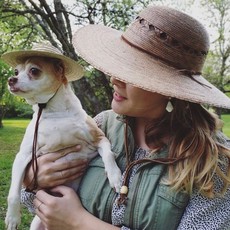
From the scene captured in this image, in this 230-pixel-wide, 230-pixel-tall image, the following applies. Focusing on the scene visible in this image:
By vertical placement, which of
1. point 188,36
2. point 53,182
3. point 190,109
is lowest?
point 53,182

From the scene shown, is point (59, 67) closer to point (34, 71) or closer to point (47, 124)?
point (34, 71)

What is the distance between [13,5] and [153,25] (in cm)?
805

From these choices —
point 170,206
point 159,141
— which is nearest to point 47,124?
point 159,141

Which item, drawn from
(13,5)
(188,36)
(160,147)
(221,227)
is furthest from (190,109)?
(13,5)

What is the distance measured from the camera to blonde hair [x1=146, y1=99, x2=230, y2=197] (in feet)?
6.70

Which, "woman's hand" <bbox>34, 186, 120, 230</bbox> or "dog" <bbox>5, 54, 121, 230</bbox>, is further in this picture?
"dog" <bbox>5, 54, 121, 230</bbox>

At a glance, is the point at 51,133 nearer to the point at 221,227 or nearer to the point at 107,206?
the point at 107,206

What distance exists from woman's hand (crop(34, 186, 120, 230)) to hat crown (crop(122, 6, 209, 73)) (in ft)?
2.78

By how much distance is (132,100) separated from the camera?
2.12 meters

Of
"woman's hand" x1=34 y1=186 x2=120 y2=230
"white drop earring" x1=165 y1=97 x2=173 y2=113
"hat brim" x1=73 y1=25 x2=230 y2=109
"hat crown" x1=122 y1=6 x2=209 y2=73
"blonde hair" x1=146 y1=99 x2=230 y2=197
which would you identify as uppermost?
"hat crown" x1=122 y1=6 x2=209 y2=73

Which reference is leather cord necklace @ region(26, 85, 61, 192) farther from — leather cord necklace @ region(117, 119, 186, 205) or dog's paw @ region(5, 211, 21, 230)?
leather cord necklace @ region(117, 119, 186, 205)

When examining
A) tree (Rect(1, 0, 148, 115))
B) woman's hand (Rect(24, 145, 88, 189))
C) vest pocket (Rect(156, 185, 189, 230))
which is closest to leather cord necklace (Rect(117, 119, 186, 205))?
vest pocket (Rect(156, 185, 189, 230))

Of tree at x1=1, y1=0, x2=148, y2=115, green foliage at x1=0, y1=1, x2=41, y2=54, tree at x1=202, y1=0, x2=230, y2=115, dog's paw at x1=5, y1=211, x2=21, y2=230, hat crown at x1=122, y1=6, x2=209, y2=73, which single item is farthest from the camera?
tree at x1=202, y1=0, x2=230, y2=115

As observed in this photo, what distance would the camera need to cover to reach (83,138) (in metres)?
2.55
